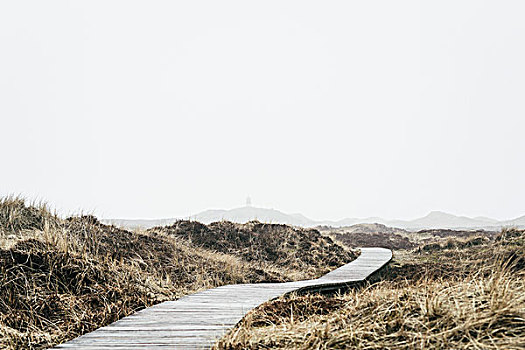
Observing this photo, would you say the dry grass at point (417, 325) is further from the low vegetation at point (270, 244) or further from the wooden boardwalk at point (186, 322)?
the low vegetation at point (270, 244)

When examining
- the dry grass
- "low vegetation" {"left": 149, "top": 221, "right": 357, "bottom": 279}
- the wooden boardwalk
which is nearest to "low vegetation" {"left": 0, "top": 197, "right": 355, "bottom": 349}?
the wooden boardwalk

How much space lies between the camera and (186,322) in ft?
16.7

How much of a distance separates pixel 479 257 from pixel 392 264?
96.1 inches

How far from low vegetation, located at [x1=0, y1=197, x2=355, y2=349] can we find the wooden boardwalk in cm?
56

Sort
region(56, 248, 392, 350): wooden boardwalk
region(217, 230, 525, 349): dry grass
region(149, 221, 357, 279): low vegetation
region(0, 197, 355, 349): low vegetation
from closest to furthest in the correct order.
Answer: region(217, 230, 525, 349): dry grass → region(56, 248, 392, 350): wooden boardwalk → region(0, 197, 355, 349): low vegetation → region(149, 221, 357, 279): low vegetation

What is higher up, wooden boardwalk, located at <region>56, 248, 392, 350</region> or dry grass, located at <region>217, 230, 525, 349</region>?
dry grass, located at <region>217, 230, 525, 349</region>

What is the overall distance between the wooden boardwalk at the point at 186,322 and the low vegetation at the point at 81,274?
1.83 ft

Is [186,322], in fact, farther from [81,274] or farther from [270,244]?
[270,244]

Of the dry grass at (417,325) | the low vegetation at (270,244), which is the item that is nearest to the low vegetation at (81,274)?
the low vegetation at (270,244)

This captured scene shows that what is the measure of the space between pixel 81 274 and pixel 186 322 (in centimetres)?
235

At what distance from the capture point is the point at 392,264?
13.5 m

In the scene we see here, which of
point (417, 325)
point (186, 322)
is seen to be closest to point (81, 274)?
point (186, 322)

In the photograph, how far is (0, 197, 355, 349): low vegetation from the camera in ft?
18.2

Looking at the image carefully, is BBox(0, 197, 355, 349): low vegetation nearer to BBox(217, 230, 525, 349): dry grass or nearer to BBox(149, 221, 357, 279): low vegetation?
BBox(149, 221, 357, 279): low vegetation
